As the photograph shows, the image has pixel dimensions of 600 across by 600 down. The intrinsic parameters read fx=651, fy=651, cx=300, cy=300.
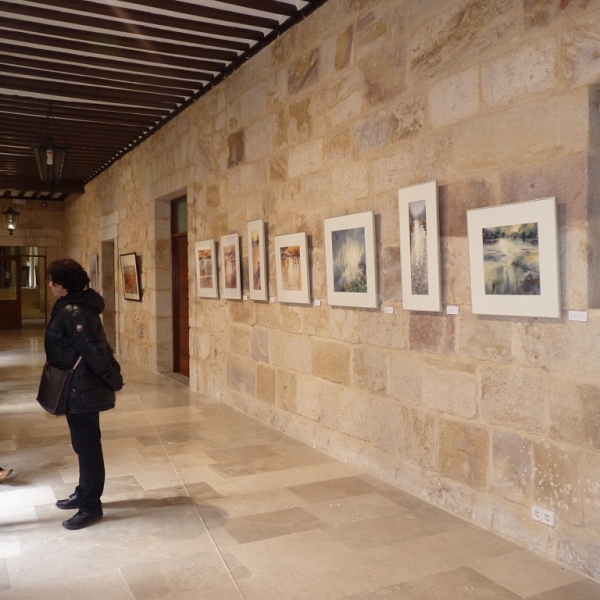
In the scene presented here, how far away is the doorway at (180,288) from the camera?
8.32 m

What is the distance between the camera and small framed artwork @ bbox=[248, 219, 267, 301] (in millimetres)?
5395

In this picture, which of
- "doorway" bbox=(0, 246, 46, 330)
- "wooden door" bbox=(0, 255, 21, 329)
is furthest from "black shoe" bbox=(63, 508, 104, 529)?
"wooden door" bbox=(0, 255, 21, 329)

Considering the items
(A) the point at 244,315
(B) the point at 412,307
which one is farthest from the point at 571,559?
(A) the point at 244,315

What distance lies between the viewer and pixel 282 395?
5215 mm

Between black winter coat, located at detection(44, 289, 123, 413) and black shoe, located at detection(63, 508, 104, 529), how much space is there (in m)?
0.54

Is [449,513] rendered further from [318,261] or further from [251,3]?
[251,3]

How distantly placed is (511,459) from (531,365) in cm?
47

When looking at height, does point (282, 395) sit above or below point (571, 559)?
above

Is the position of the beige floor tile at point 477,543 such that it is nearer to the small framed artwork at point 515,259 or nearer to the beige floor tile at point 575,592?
the beige floor tile at point 575,592

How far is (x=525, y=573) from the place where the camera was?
2.75 metres

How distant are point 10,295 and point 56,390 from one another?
1433cm

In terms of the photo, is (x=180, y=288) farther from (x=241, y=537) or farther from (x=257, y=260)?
(x=241, y=537)

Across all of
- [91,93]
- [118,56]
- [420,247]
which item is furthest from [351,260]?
[91,93]

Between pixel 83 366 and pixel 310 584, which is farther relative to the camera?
pixel 83 366
